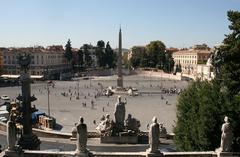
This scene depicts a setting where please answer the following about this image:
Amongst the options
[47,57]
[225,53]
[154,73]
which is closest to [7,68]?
[47,57]

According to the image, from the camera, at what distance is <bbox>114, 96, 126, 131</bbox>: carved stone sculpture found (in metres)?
27.8

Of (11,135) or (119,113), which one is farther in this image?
(119,113)

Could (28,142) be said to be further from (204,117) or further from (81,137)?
(204,117)

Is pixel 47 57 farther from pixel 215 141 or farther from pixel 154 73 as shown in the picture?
pixel 215 141

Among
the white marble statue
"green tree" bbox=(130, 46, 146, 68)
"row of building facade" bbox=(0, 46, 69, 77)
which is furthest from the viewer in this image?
"green tree" bbox=(130, 46, 146, 68)

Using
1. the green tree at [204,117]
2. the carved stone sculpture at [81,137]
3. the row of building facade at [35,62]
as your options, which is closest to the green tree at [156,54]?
the row of building facade at [35,62]

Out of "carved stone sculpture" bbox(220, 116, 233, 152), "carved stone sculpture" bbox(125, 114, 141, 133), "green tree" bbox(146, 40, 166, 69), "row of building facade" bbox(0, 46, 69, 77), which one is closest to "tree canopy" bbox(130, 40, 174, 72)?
"green tree" bbox(146, 40, 166, 69)

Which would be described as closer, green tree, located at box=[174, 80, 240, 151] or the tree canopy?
green tree, located at box=[174, 80, 240, 151]

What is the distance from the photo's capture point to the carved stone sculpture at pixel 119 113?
27.8 metres

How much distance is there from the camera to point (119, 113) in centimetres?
2792

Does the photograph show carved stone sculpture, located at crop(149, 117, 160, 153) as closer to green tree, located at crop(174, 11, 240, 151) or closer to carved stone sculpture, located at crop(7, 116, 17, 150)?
green tree, located at crop(174, 11, 240, 151)

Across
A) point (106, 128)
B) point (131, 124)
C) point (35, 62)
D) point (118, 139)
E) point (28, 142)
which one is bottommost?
point (118, 139)

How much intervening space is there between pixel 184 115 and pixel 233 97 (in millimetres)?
3531

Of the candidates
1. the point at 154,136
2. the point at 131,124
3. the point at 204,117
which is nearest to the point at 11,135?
the point at 154,136
